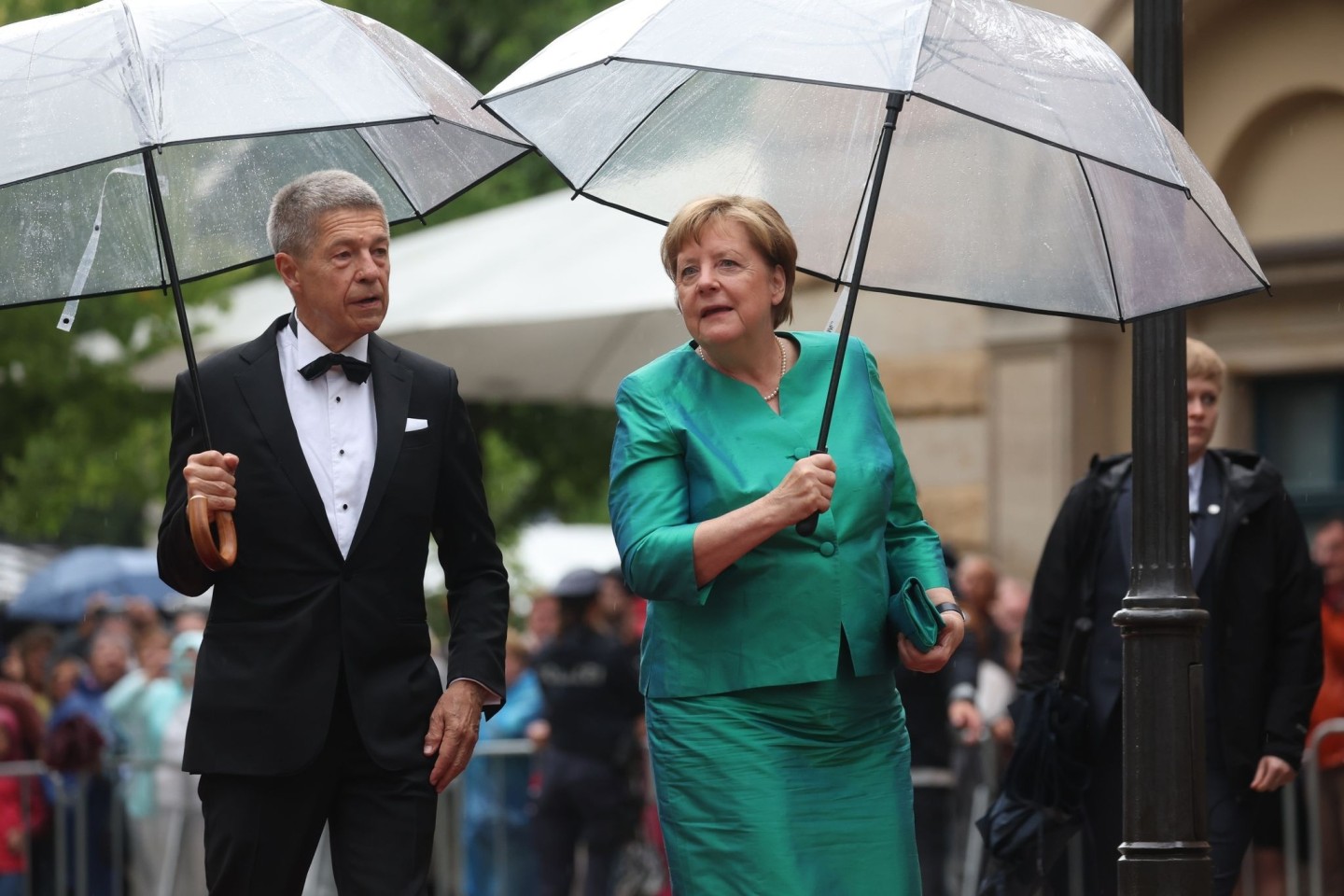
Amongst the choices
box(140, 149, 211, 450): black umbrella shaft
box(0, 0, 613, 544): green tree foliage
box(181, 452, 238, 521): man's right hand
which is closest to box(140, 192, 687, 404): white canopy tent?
box(140, 149, 211, 450): black umbrella shaft

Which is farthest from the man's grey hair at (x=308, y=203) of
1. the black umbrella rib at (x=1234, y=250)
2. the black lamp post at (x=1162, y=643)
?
the black lamp post at (x=1162, y=643)

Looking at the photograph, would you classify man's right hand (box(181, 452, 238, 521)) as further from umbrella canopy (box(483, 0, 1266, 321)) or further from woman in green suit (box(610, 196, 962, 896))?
umbrella canopy (box(483, 0, 1266, 321))

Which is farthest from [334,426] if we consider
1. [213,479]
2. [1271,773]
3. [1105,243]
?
[1271,773]

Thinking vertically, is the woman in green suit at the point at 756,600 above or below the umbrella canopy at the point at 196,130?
below

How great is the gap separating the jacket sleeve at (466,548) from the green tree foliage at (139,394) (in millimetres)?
13156

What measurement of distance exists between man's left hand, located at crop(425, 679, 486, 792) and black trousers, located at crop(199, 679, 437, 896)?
46mm

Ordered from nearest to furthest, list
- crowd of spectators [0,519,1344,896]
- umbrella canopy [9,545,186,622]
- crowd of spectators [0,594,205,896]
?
crowd of spectators [0,519,1344,896] < crowd of spectators [0,594,205,896] < umbrella canopy [9,545,186,622]

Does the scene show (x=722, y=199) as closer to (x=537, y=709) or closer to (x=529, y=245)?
(x=529, y=245)

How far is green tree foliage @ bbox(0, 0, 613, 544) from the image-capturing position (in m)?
19.0

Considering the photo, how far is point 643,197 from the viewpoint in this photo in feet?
18.7

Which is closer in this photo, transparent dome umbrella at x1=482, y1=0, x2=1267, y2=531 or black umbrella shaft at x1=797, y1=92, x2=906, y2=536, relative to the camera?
transparent dome umbrella at x1=482, y1=0, x2=1267, y2=531

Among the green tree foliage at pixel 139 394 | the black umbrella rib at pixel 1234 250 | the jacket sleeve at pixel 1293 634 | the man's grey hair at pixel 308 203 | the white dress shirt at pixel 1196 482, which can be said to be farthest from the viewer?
the green tree foliage at pixel 139 394

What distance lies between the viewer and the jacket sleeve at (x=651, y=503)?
4.68m

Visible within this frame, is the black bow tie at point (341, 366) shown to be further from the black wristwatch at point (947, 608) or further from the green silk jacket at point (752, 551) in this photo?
the black wristwatch at point (947, 608)
